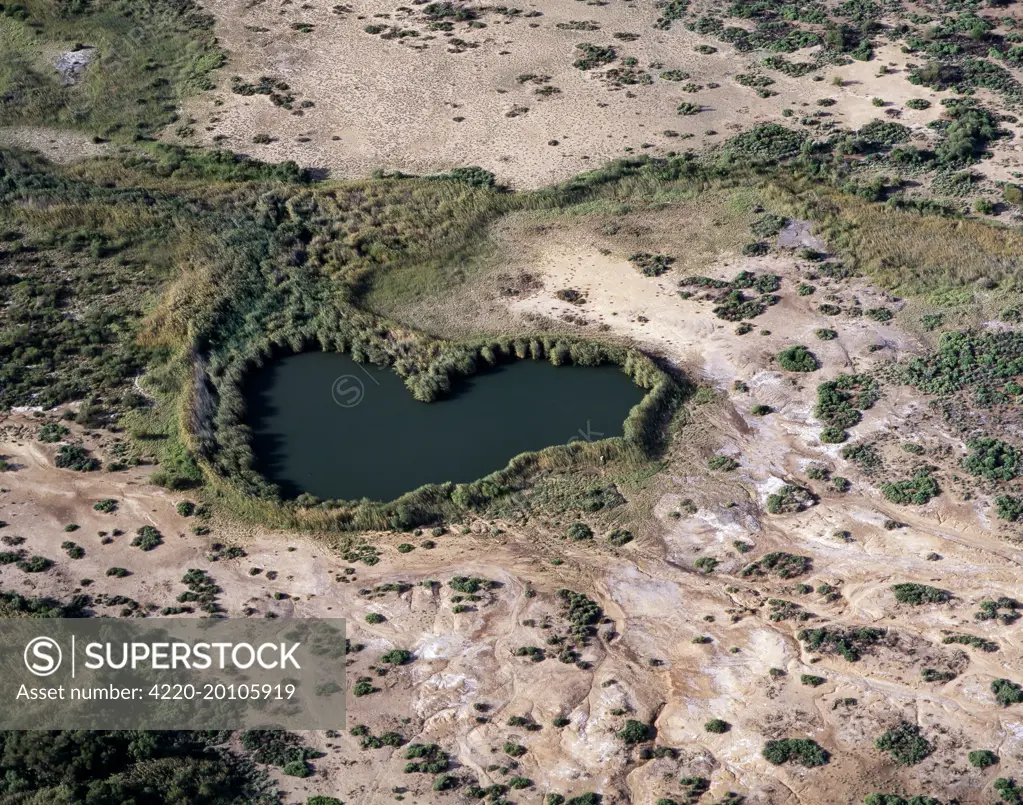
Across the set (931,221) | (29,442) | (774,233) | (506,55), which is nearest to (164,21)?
(506,55)

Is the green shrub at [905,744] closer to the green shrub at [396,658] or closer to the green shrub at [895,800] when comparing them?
the green shrub at [895,800]

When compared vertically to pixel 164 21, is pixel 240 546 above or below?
below

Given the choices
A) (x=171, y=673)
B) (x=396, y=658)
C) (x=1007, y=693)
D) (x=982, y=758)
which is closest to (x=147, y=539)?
(x=171, y=673)

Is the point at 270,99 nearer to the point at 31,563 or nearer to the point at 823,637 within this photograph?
the point at 31,563

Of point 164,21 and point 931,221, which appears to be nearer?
point 931,221

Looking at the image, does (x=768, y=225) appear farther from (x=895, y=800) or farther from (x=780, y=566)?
(x=895, y=800)

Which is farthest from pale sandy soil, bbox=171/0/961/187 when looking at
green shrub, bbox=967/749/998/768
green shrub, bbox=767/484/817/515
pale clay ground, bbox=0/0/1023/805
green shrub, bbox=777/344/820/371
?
green shrub, bbox=967/749/998/768

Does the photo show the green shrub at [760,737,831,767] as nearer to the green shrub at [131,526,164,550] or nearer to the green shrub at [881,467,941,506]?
the green shrub at [881,467,941,506]

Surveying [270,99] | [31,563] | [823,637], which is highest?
[270,99]
